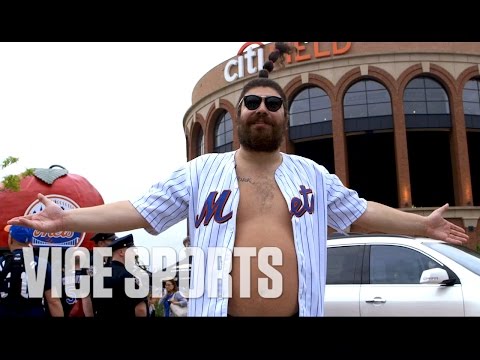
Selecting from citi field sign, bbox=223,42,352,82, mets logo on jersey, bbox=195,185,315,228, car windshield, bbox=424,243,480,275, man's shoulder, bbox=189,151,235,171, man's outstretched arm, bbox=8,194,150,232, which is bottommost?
man's outstretched arm, bbox=8,194,150,232

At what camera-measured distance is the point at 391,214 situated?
8.67ft

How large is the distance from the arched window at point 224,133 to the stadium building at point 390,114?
1144 mm

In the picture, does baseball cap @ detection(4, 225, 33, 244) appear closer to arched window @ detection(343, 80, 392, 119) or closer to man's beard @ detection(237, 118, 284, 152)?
man's beard @ detection(237, 118, 284, 152)

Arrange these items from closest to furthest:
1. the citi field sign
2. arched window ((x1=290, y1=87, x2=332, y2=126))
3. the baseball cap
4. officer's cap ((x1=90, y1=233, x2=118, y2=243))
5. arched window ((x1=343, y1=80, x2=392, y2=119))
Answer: the baseball cap, officer's cap ((x1=90, y1=233, x2=118, y2=243)), arched window ((x1=343, y1=80, x2=392, y2=119)), the citi field sign, arched window ((x1=290, y1=87, x2=332, y2=126))

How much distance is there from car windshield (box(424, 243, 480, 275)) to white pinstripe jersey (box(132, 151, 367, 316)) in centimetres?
329

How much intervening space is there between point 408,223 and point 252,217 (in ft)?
2.71

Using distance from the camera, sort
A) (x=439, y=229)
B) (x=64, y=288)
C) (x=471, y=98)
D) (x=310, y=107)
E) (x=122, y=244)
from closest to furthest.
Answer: (x=439, y=229)
(x=122, y=244)
(x=64, y=288)
(x=471, y=98)
(x=310, y=107)

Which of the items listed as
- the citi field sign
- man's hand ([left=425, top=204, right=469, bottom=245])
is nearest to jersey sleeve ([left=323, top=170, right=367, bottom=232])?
man's hand ([left=425, top=204, right=469, bottom=245])

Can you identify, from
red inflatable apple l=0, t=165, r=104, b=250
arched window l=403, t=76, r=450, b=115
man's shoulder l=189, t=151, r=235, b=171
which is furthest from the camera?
arched window l=403, t=76, r=450, b=115

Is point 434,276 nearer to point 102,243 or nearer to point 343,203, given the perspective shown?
point 343,203

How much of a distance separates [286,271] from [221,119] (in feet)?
97.6

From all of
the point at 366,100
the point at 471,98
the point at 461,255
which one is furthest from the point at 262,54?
the point at 461,255

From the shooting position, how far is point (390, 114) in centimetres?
2591

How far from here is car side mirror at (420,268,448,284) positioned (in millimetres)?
5055
